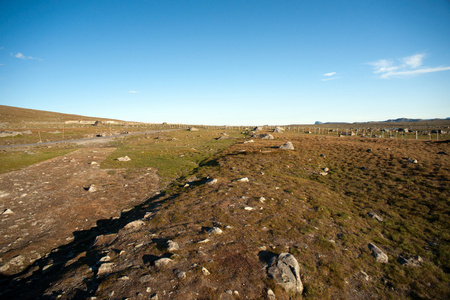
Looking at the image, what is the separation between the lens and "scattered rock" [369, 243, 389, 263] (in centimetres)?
841

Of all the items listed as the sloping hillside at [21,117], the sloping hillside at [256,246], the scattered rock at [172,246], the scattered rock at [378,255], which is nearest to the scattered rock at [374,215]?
the sloping hillside at [256,246]

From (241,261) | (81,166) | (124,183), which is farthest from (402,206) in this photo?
(81,166)

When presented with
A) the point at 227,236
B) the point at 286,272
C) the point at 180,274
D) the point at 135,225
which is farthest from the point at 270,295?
the point at 135,225

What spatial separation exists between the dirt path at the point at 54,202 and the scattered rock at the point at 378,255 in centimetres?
1463

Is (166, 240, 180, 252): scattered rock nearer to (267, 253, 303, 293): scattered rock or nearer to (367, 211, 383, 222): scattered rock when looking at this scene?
(267, 253, 303, 293): scattered rock

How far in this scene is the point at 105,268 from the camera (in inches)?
277

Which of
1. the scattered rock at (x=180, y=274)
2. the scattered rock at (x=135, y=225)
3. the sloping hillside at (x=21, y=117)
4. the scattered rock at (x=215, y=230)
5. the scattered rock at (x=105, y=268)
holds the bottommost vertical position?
the scattered rock at (x=135, y=225)

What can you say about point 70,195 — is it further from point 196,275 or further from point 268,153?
point 268,153

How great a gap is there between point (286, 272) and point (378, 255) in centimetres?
481

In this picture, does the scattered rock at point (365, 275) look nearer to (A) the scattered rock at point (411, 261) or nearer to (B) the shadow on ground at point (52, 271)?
(A) the scattered rock at point (411, 261)

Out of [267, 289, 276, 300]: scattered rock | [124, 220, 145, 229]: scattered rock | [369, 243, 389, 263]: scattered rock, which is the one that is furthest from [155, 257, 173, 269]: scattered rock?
[369, 243, 389, 263]: scattered rock

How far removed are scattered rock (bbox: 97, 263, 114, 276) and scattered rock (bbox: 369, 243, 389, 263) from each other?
10.7 m

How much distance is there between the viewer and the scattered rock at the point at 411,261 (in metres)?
8.31

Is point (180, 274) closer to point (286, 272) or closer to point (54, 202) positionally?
point (286, 272)
